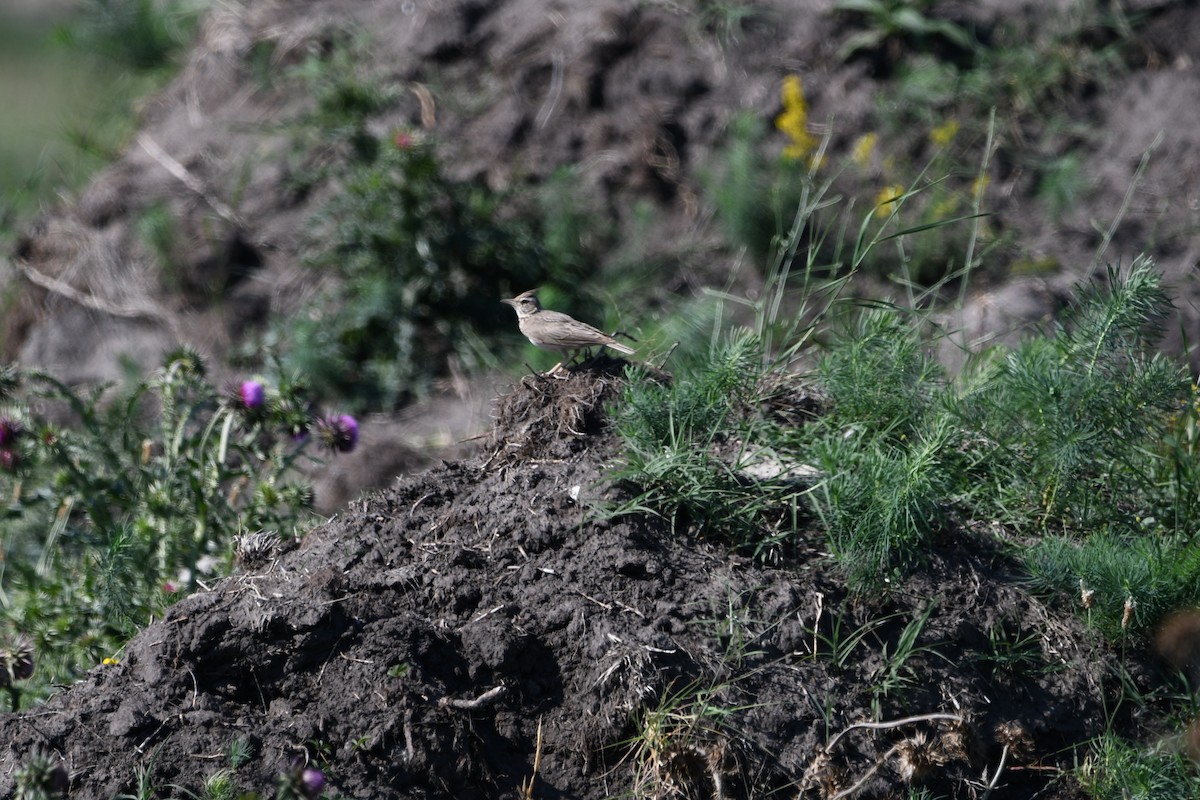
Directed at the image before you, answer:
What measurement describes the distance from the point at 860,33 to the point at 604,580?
200 inches

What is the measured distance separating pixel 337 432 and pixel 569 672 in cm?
166

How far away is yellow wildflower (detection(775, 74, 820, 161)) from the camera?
7.14 meters

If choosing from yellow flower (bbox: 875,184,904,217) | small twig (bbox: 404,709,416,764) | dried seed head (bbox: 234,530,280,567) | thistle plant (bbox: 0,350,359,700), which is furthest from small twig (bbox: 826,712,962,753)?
yellow flower (bbox: 875,184,904,217)

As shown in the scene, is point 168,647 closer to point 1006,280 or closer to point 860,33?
point 1006,280

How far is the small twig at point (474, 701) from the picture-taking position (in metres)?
3.28

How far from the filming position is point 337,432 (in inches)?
185

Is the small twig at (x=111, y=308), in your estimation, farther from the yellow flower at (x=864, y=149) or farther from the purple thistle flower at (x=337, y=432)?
the yellow flower at (x=864, y=149)

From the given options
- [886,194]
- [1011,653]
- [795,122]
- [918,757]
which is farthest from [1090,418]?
[795,122]

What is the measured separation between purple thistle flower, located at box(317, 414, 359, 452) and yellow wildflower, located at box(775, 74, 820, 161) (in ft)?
11.2

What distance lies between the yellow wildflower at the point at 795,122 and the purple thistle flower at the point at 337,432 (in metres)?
3.41

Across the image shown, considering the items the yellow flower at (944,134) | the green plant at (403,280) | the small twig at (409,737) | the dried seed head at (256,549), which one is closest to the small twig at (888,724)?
the small twig at (409,737)

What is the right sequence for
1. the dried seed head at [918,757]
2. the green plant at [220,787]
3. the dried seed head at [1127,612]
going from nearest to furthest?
the green plant at [220,787]
the dried seed head at [918,757]
the dried seed head at [1127,612]

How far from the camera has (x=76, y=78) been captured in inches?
384

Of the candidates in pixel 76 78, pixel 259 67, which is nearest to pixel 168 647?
pixel 259 67
